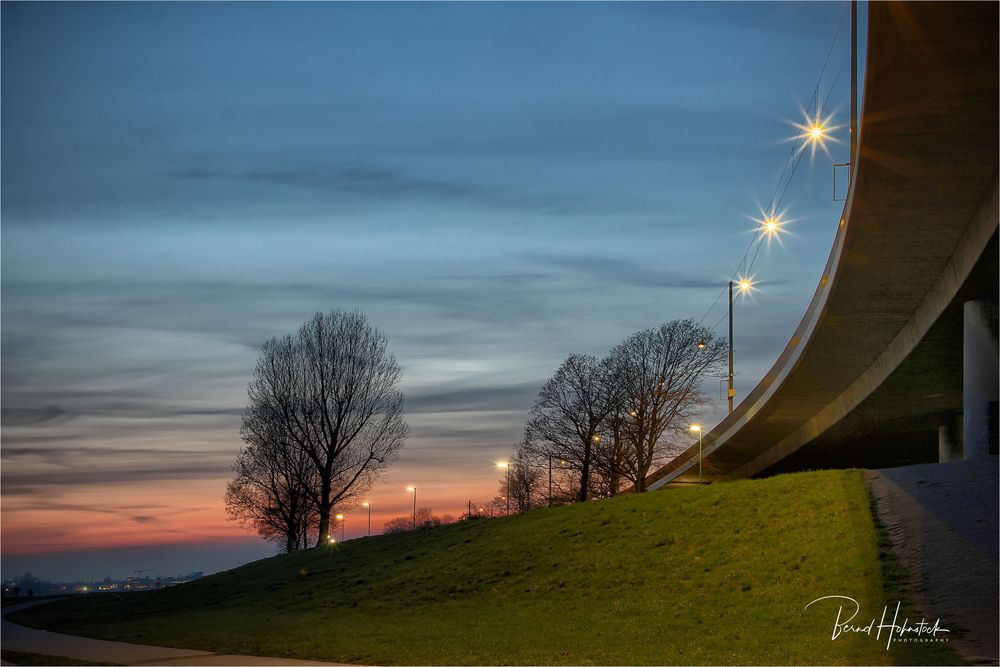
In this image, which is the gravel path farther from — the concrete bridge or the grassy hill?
the concrete bridge

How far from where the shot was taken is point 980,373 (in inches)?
1185

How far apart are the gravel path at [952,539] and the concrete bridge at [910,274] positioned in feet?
12.1

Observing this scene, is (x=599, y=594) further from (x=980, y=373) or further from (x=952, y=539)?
(x=980, y=373)

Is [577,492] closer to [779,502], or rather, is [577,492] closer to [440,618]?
[779,502]

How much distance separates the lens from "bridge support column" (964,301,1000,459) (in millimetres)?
29391

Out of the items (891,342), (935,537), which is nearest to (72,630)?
(935,537)

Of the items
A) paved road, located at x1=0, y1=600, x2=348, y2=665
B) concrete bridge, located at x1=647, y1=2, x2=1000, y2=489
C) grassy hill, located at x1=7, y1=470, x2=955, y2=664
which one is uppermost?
concrete bridge, located at x1=647, y1=2, x2=1000, y2=489

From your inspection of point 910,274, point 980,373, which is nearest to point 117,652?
point 910,274

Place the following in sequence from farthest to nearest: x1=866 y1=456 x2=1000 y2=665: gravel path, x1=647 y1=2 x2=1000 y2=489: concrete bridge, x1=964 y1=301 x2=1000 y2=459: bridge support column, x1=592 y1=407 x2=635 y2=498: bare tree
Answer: x1=592 y1=407 x2=635 y2=498: bare tree < x1=964 y1=301 x2=1000 y2=459: bridge support column < x1=647 y1=2 x2=1000 y2=489: concrete bridge < x1=866 y1=456 x2=1000 y2=665: gravel path

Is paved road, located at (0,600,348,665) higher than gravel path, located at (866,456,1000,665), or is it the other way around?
gravel path, located at (866,456,1000,665)

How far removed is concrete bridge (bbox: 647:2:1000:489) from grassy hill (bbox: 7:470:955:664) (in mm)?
5837

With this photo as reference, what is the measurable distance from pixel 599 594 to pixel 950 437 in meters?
25.2

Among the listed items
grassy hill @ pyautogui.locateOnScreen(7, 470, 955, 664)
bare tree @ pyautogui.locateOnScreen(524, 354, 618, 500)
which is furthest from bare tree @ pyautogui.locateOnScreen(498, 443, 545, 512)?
grassy hill @ pyautogui.locateOnScreen(7, 470, 955, 664)

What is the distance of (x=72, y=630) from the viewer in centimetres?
2967
